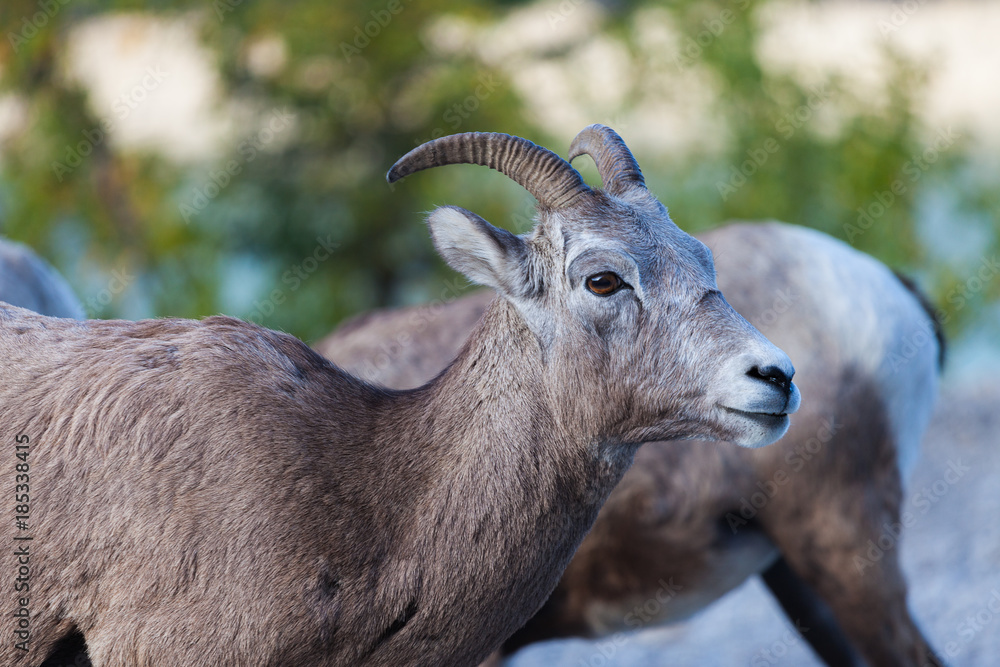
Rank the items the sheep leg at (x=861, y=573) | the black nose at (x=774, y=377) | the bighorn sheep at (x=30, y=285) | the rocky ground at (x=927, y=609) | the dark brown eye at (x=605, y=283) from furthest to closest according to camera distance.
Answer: the rocky ground at (x=927, y=609) < the bighorn sheep at (x=30, y=285) < the sheep leg at (x=861, y=573) < the dark brown eye at (x=605, y=283) < the black nose at (x=774, y=377)

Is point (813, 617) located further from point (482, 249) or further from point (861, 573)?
point (482, 249)

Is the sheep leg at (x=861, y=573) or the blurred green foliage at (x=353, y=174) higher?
the blurred green foliage at (x=353, y=174)

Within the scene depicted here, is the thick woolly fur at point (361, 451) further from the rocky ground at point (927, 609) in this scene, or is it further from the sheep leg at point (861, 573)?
the rocky ground at point (927, 609)

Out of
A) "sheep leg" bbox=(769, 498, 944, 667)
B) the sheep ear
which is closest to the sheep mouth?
the sheep ear

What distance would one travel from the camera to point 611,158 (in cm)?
402

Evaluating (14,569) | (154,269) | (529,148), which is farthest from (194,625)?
(154,269)

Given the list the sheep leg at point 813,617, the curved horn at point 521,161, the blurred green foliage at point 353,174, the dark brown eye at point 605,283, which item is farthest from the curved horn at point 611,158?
the blurred green foliage at point 353,174


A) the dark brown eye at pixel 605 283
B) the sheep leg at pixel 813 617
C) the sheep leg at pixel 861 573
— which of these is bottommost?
Answer: the sheep leg at pixel 813 617

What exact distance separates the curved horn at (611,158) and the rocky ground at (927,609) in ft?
13.0

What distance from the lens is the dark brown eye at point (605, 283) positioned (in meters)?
3.46

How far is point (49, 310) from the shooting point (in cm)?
634

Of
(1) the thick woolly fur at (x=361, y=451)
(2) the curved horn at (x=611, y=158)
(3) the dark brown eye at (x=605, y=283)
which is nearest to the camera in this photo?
(1) the thick woolly fur at (x=361, y=451)

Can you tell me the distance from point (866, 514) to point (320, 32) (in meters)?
9.67

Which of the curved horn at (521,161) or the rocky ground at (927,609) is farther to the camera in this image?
the rocky ground at (927,609)
